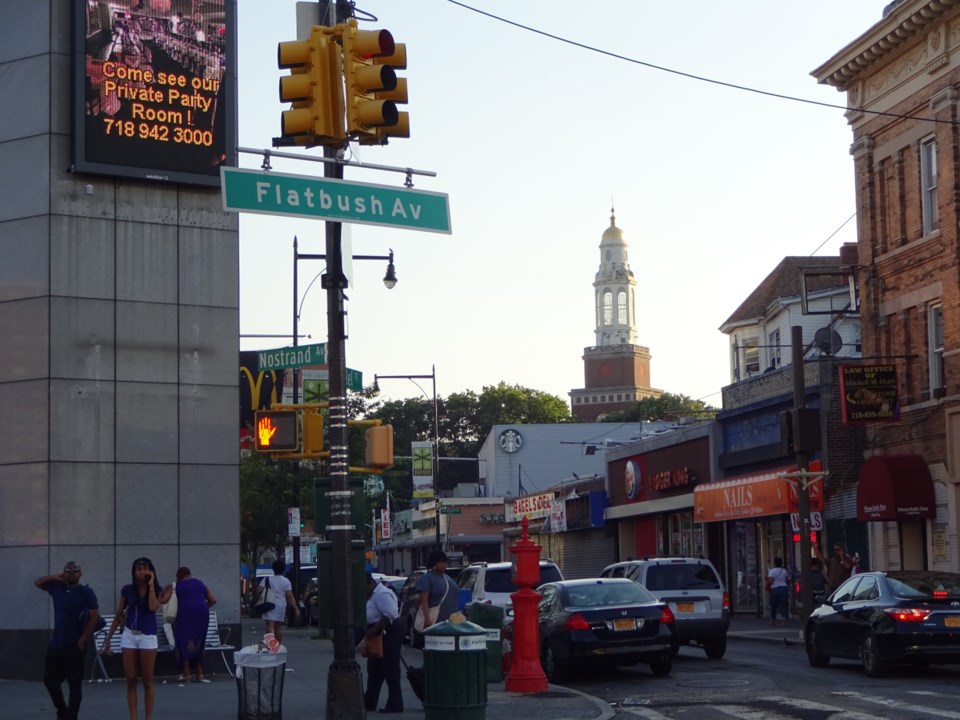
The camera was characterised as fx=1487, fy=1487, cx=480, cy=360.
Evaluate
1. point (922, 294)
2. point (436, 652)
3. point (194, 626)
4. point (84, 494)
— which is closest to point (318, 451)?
point (436, 652)

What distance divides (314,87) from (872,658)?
11.1m

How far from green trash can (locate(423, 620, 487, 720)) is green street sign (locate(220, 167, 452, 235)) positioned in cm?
400

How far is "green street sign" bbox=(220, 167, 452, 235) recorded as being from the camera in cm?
1359

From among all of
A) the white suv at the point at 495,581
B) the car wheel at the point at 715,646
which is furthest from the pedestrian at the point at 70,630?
the car wheel at the point at 715,646

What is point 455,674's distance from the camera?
1452cm

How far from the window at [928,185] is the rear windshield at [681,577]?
480 inches

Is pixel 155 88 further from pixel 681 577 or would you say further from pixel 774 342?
pixel 774 342

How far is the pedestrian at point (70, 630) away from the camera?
48.3ft

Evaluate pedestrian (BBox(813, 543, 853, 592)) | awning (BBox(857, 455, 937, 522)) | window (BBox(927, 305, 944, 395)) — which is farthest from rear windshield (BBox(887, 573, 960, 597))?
window (BBox(927, 305, 944, 395))

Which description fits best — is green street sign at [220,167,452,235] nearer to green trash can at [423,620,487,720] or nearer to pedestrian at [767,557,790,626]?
green trash can at [423,620,487,720]

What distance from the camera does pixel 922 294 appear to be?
111 feet

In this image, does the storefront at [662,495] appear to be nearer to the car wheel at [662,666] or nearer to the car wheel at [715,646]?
the car wheel at [715,646]

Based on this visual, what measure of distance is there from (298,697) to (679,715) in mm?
4746

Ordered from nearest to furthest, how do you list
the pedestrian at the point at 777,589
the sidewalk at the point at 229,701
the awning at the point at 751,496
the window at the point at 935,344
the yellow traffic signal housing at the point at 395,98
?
the yellow traffic signal housing at the point at 395,98
the sidewalk at the point at 229,701
the window at the point at 935,344
the pedestrian at the point at 777,589
the awning at the point at 751,496
